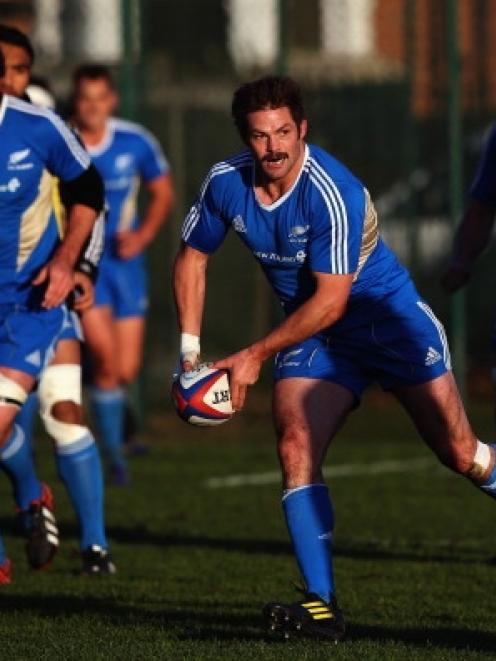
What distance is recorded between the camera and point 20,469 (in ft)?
30.8

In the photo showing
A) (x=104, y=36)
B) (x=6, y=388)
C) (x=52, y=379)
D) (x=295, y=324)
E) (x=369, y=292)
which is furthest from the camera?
(x=104, y=36)

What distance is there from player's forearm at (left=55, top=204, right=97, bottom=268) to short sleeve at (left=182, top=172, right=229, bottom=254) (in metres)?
1.13

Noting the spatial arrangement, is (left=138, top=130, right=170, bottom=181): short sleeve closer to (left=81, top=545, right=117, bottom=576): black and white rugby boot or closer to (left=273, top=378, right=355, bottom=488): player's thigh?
(left=81, top=545, right=117, bottom=576): black and white rugby boot

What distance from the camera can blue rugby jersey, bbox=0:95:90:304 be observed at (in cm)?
827

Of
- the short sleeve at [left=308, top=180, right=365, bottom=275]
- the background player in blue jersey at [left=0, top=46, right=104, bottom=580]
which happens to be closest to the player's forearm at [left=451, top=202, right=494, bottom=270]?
the background player in blue jersey at [left=0, top=46, right=104, bottom=580]

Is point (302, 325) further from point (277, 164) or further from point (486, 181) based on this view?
point (486, 181)

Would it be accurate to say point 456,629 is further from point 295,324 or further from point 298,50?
point 298,50

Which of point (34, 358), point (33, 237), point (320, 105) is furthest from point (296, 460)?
point (320, 105)

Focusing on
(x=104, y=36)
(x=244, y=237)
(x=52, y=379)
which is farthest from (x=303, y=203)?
(x=104, y=36)

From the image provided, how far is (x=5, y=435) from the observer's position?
327 inches

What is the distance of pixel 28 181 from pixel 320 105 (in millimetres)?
8602

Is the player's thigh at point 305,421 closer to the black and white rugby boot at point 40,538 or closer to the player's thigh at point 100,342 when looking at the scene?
the black and white rugby boot at point 40,538

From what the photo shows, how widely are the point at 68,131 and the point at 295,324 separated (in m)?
1.94

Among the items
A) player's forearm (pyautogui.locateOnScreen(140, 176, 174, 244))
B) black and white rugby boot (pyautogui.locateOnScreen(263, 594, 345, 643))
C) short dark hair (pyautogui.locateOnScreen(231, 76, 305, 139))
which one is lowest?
black and white rugby boot (pyautogui.locateOnScreen(263, 594, 345, 643))
